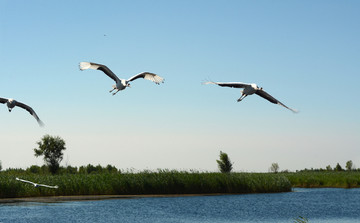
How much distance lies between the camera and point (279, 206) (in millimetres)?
37406

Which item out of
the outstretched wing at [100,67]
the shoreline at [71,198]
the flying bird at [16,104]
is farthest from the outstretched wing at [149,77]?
the shoreline at [71,198]

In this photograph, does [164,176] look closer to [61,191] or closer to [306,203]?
[61,191]

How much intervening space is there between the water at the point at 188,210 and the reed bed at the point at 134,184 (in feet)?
5.94

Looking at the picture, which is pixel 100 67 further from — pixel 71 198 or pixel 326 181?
pixel 326 181

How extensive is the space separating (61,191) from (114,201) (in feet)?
15.9

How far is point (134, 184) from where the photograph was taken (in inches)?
1674

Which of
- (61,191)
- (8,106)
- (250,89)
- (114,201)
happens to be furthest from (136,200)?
(250,89)

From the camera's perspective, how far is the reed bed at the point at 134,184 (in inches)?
1603

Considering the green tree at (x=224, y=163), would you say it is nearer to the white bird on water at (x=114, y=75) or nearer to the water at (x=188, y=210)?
the water at (x=188, y=210)

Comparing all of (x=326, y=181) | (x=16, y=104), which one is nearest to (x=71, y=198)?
(x=16, y=104)

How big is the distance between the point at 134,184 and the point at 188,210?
8572 millimetres

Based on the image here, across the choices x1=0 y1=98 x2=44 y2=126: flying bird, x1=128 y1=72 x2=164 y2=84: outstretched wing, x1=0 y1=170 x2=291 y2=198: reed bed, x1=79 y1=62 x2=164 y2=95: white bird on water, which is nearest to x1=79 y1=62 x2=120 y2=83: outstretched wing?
x1=79 y1=62 x2=164 y2=95: white bird on water

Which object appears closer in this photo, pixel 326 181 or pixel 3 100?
pixel 3 100

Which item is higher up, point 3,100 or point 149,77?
point 149,77
